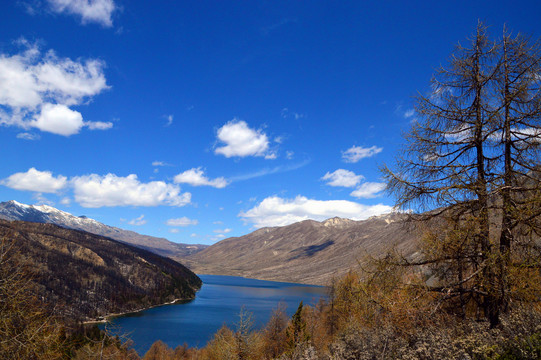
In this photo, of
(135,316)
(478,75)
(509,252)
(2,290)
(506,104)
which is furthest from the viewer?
(135,316)

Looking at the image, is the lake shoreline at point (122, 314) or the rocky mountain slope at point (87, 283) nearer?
the lake shoreline at point (122, 314)

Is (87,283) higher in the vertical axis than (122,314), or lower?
higher

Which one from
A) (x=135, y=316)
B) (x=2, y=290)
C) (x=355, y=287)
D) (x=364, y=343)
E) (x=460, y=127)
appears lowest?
(x=135, y=316)

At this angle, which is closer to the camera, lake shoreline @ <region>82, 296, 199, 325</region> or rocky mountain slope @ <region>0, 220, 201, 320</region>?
lake shoreline @ <region>82, 296, 199, 325</region>

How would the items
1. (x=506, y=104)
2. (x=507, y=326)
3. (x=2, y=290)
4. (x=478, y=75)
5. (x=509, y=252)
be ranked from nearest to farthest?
(x=507, y=326) → (x=509, y=252) → (x=506, y=104) → (x=478, y=75) → (x=2, y=290)

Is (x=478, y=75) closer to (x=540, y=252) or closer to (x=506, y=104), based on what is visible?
(x=506, y=104)

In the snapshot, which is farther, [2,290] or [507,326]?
[2,290]

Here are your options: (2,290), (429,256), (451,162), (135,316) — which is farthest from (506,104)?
(135,316)

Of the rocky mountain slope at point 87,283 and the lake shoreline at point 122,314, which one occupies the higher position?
the rocky mountain slope at point 87,283

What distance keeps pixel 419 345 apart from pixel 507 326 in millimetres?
1614

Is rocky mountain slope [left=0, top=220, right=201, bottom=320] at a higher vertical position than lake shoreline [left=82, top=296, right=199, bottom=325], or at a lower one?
higher

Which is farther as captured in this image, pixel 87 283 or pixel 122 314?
pixel 87 283

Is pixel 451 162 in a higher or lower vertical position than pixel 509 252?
higher

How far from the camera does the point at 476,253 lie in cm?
678
